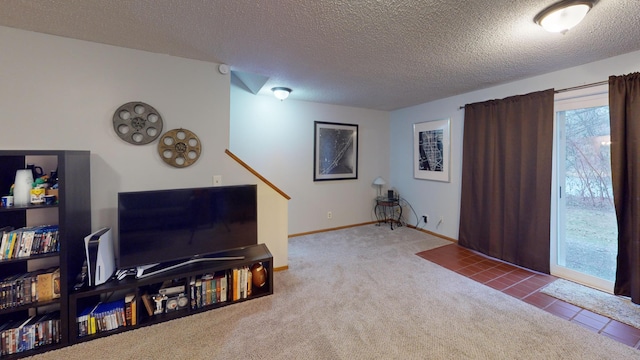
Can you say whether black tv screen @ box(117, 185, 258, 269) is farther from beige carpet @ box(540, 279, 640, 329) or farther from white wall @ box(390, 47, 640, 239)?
white wall @ box(390, 47, 640, 239)

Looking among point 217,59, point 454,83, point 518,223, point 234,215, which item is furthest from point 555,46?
point 234,215

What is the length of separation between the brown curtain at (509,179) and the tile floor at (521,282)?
0.66 ft

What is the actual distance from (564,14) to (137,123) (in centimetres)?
333

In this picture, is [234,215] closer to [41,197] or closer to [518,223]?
[41,197]

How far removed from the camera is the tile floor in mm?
2008

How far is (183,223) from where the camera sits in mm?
2266

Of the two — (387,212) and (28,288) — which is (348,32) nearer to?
(28,288)

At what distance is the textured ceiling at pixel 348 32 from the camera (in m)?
1.69

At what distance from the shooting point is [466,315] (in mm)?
2180

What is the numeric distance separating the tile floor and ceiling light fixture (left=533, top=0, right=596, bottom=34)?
7.47 ft

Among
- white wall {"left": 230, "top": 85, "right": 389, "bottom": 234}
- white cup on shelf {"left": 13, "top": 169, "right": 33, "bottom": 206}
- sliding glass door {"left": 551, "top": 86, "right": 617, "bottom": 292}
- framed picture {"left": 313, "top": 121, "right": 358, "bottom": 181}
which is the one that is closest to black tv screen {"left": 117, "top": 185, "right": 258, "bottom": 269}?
white cup on shelf {"left": 13, "top": 169, "right": 33, "bottom": 206}

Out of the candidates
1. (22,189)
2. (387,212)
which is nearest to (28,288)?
(22,189)

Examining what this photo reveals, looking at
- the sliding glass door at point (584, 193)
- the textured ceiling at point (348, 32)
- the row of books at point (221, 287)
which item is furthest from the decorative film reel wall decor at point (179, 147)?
the sliding glass door at point (584, 193)

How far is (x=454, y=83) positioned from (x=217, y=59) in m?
2.89
